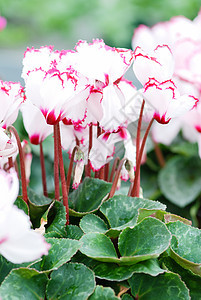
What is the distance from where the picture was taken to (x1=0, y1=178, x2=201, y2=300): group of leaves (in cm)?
71

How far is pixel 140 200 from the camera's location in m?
0.88

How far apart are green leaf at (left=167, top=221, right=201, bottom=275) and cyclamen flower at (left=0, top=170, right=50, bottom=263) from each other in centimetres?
27

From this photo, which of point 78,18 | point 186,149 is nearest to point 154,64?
point 186,149

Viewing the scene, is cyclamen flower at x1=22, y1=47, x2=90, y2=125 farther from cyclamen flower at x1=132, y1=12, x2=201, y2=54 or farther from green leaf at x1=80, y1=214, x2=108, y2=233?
cyclamen flower at x1=132, y1=12, x2=201, y2=54

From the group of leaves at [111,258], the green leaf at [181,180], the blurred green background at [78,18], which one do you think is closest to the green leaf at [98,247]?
the group of leaves at [111,258]

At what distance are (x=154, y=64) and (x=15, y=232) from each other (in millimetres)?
341

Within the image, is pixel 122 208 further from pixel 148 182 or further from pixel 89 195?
pixel 148 182

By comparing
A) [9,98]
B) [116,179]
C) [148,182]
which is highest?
[9,98]

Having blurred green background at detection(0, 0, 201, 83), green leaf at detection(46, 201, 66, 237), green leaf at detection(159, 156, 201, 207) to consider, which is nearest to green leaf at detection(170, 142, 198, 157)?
green leaf at detection(159, 156, 201, 207)

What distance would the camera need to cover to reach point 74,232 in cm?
85

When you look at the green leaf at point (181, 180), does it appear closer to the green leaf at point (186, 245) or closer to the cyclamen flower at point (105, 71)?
the green leaf at point (186, 245)

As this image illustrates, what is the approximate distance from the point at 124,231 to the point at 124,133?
0.59ft

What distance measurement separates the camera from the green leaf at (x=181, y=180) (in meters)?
1.56

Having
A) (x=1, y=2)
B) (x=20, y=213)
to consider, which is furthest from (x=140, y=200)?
(x=1, y=2)
